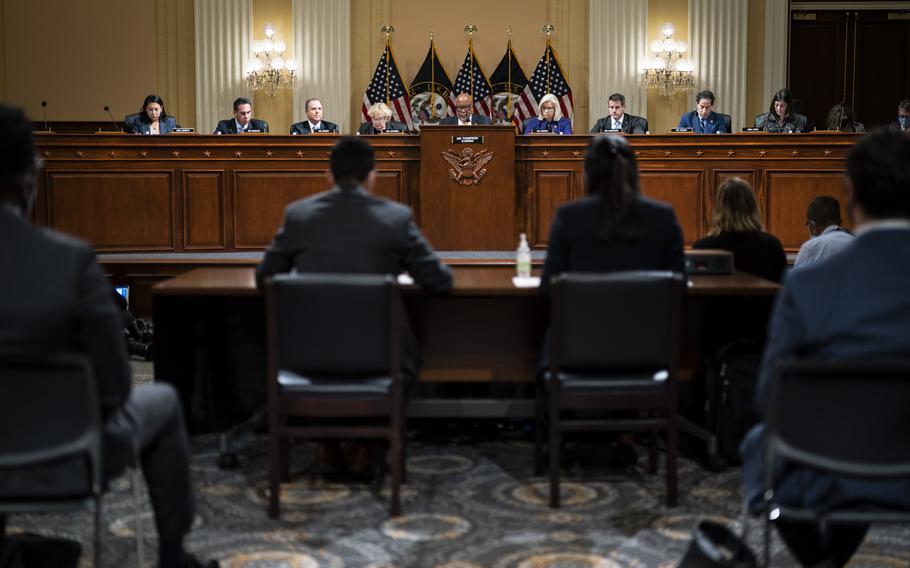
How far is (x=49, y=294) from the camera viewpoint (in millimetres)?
2270

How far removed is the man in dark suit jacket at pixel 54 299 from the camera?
7.45 feet

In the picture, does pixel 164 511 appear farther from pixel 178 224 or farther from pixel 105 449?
pixel 178 224

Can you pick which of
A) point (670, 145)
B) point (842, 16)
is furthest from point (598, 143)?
point (842, 16)

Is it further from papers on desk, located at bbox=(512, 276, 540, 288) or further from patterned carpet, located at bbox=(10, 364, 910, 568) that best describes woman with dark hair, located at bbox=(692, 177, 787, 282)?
patterned carpet, located at bbox=(10, 364, 910, 568)

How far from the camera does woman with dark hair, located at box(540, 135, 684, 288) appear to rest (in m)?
3.63

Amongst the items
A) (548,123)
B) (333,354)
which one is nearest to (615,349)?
(333,354)

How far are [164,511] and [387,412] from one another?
0.97 m

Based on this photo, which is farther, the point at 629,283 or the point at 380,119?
the point at 380,119

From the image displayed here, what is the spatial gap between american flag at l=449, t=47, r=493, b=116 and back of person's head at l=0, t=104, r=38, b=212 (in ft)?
32.4

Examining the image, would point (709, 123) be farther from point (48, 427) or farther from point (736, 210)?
point (48, 427)

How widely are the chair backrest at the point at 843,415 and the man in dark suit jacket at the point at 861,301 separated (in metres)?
0.04

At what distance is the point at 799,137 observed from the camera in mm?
8766

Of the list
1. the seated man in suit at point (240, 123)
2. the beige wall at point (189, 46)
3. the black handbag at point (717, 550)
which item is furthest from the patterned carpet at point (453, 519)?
the beige wall at point (189, 46)

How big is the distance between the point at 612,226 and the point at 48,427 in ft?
6.60
